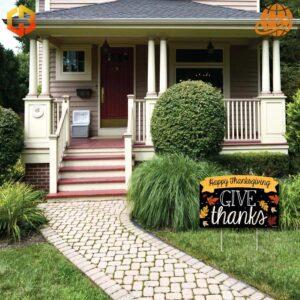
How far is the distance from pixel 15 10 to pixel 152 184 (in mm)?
5261

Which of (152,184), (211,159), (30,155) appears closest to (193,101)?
(211,159)

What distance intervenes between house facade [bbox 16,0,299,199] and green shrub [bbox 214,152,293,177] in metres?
0.34

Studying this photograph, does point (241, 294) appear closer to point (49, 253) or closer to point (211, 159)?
point (49, 253)

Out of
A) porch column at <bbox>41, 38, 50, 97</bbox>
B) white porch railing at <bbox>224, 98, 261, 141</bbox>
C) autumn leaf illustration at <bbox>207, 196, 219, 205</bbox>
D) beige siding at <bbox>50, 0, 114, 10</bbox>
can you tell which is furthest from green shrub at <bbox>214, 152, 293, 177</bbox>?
beige siding at <bbox>50, 0, 114, 10</bbox>

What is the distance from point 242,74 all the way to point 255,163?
369cm

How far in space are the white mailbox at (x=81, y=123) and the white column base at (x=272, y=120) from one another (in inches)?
181


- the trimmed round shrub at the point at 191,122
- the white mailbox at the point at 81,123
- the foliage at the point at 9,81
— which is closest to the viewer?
the trimmed round shrub at the point at 191,122

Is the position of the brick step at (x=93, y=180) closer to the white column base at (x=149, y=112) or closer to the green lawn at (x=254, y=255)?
the white column base at (x=149, y=112)

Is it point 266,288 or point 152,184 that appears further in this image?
point 152,184

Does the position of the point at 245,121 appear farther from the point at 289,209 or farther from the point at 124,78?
the point at 124,78

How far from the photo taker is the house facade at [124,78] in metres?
7.22

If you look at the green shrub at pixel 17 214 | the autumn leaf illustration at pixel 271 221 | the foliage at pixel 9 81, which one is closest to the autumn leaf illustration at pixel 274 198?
the autumn leaf illustration at pixel 271 221

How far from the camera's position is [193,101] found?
6.36 meters

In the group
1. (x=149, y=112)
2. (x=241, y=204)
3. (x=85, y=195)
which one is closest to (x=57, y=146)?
(x=85, y=195)
